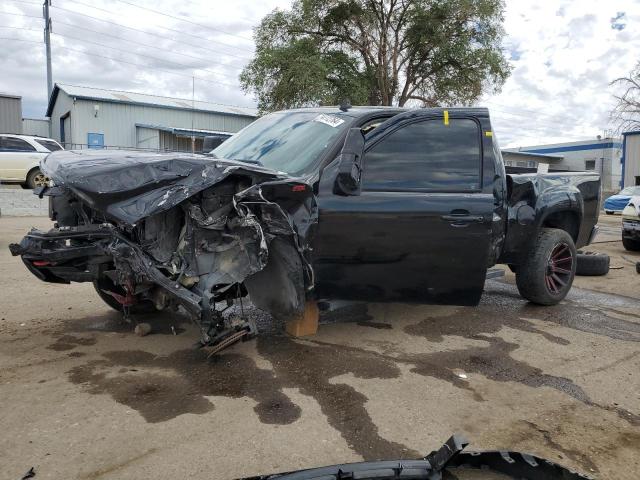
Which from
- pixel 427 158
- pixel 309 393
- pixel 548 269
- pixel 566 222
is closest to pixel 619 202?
pixel 566 222

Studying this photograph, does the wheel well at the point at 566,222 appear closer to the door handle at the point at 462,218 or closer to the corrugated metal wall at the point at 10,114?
the door handle at the point at 462,218

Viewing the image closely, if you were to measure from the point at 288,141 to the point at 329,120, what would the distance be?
14.9 inches

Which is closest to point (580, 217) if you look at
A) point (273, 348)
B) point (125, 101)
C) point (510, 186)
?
point (510, 186)

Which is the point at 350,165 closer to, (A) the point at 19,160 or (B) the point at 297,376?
(B) the point at 297,376

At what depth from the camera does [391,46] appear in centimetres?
3019

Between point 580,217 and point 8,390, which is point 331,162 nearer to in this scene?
point 8,390

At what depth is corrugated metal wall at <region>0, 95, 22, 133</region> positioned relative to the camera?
28245 millimetres

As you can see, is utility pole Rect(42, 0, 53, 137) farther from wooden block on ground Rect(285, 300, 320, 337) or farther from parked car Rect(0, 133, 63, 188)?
wooden block on ground Rect(285, 300, 320, 337)

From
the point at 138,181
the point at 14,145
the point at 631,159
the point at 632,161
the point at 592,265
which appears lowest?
the point at 592,265

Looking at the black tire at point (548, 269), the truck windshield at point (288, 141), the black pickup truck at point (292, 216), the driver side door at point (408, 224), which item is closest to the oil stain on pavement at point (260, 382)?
the black pickup truck at point (292, 216)

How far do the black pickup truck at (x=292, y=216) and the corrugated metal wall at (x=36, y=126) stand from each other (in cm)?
3666

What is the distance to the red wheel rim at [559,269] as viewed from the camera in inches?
228

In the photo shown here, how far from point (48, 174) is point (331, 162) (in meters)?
1.95

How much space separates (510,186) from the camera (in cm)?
530
